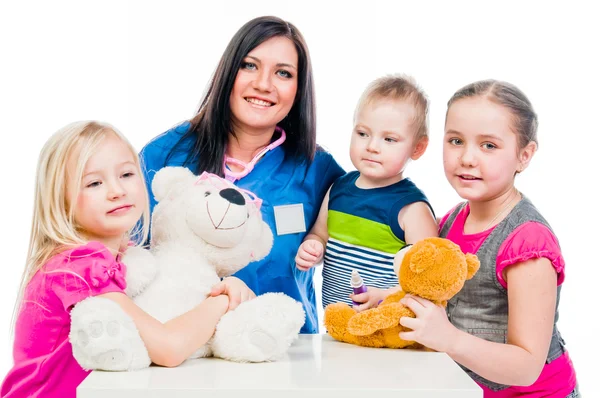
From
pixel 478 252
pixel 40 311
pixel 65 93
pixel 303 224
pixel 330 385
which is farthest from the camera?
pixel 65 93

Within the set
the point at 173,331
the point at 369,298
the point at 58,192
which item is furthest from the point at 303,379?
the point at 58,192

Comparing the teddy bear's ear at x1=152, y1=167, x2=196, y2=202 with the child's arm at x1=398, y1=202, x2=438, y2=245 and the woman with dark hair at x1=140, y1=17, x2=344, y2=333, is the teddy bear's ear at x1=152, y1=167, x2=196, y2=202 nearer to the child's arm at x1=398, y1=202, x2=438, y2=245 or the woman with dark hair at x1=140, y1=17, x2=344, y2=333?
the woman with dark hair at x1=140, y1=17, x2=344, y2=333

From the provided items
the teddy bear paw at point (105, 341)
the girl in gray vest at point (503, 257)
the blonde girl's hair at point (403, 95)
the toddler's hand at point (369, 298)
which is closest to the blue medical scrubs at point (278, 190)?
the blonde girl's hair at point (403, 95)

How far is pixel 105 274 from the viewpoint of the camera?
1.28 metres

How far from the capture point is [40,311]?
53.4 inches

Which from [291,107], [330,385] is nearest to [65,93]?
[291,107]

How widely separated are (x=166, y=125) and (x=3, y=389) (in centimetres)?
167

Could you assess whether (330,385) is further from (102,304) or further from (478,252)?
(478,252)

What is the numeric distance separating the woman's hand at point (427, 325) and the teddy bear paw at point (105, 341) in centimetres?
46

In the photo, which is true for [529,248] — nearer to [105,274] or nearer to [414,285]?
[414,285]

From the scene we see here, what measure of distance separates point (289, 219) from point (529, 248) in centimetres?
69

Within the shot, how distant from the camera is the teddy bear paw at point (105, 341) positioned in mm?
1168

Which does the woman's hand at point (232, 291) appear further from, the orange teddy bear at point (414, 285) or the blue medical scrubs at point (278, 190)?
the blue medical scrubs at point (278, 190)

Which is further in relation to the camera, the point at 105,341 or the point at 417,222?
the point at 417,222
